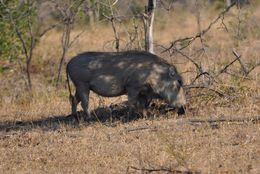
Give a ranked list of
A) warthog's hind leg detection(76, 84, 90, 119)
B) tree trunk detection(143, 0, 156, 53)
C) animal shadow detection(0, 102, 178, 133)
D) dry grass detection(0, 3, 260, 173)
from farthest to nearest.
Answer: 1. tree trunk detection(143, 0, 156, 53)
2. warthog's hind leg detection(76, 84, 90, 119)
3. animal shadow detection(0, 102, 178, 133)
4. dry grass detection(0, 3, 260, 173)

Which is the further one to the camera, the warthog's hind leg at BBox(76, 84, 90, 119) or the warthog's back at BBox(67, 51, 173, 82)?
the warthog's hind leg at BBox(76, 84, 90, 119)

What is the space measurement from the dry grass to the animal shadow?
0.02 meters

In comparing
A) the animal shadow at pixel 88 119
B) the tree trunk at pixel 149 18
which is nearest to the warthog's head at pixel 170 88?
the animal shadow at pixel 88 119

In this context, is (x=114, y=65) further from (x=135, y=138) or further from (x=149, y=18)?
(x=135, y=138)

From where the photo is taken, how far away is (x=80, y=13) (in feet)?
48.4

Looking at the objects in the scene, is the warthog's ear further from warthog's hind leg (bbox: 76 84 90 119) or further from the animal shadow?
warthog's hind leg (bbox: 76 84 90 119)

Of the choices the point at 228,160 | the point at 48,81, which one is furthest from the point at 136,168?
the point at 48,81

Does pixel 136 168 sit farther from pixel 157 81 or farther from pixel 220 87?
pixel 220 87

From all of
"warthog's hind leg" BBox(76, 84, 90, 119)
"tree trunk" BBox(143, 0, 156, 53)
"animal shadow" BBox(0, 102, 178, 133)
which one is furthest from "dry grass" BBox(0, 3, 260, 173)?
"tree trunk" BBox(143, 0, 156, 53)

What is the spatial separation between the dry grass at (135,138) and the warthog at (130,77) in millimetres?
320

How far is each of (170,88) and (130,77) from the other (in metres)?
0.58

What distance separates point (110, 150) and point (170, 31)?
1547 centimetres

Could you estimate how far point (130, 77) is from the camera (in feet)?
34.3

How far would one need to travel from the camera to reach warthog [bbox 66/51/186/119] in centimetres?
1047
